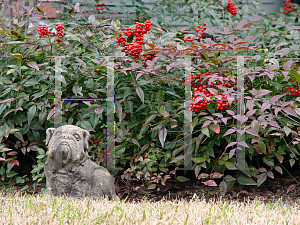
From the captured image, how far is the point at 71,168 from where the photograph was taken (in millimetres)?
2438

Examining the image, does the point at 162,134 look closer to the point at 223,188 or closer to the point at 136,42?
the point at 223,188

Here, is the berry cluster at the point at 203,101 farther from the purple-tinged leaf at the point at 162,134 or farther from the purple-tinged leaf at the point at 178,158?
the purple-tinged leaf at the point at 178,158

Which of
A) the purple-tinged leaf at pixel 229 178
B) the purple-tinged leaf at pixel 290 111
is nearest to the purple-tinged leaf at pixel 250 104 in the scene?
the purple-tinged leaf at pixel 290 111

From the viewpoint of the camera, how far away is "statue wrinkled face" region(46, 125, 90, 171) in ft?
7.66

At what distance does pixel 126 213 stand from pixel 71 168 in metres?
0.62

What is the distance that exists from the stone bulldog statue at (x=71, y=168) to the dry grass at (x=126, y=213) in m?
0.11

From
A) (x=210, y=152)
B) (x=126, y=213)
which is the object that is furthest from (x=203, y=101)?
(x=126, y=213)

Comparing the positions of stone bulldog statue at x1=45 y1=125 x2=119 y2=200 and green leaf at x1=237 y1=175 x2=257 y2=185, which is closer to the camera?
stone bulldog statue at x1=45 y1=125 x2=119 y2=200

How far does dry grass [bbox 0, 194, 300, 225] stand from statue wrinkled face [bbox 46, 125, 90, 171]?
11.5 inches

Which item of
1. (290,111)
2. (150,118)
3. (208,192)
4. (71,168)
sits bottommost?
(208,192)

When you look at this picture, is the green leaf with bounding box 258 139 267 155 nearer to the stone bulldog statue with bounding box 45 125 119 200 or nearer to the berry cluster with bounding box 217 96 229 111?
the berry cluster with bounding box 217 96 229 111

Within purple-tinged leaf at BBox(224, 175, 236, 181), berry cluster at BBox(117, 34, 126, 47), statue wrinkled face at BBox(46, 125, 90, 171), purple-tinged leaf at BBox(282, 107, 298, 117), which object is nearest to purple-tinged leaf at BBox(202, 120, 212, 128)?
purple-tinged leaf at BBox(224, 175, 236, 181)

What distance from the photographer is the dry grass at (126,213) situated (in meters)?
1.95

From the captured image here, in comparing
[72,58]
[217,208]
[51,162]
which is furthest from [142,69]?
[217,208]
